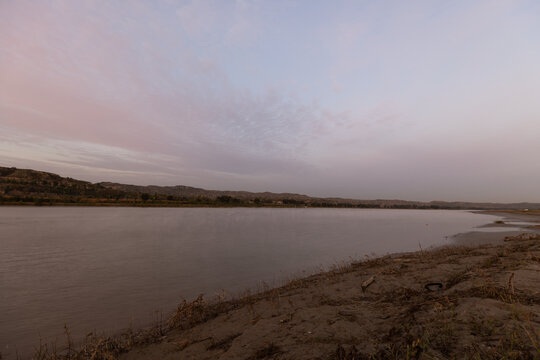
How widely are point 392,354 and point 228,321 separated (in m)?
3.69

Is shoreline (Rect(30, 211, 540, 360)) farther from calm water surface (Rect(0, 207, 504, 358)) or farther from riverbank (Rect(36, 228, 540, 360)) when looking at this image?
calm water surface (Rect(0, 207, 504, 358))

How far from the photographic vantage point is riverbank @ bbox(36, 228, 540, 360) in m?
3.19

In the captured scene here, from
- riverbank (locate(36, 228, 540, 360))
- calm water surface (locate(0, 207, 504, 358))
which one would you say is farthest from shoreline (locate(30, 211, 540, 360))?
calm water surface (locate(0, 207, 504, 358))

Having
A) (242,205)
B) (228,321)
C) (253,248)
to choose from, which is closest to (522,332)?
(228,321)

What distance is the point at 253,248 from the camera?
17.2 metres

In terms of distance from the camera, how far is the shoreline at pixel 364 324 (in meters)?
3.21

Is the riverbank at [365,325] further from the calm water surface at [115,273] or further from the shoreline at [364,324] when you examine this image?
the calm water surface at [115,273]

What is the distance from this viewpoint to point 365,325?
438cm

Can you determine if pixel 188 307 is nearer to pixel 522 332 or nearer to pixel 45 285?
pixel 522 332

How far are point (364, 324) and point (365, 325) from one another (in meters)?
0.06

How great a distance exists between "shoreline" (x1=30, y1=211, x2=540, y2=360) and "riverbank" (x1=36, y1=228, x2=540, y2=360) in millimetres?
15

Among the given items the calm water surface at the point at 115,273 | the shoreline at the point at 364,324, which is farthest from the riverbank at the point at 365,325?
the calm water surface at the point at 115,273

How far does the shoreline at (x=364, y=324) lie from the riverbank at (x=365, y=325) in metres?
0.02

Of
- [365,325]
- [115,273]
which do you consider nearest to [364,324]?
[365,325]
